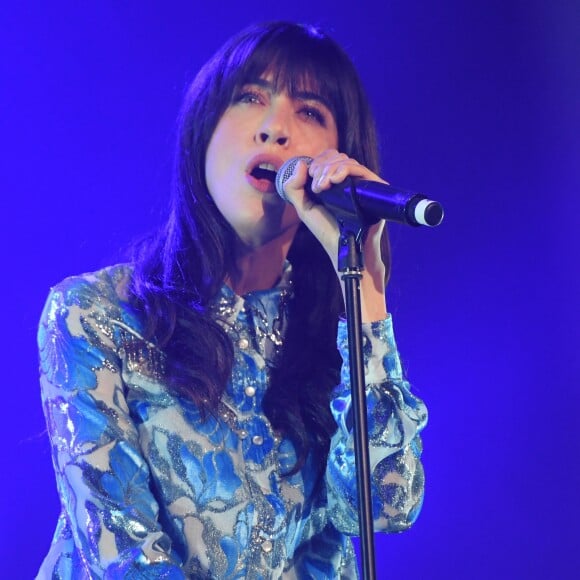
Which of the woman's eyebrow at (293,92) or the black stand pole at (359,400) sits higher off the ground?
the woman's eyebrow at (293,92)

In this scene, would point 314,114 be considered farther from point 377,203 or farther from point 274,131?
point 377,203

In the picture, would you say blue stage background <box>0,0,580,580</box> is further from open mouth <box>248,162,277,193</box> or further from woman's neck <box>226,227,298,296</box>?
open mouth <box>248,162,277,193</box>

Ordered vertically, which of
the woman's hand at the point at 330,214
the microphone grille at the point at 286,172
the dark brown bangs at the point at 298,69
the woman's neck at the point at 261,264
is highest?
the dark brown bangs at the point at 298,69

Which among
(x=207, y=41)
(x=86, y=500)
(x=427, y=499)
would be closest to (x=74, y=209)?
(x=207, y=41)

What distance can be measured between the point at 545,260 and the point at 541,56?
0.45 meters

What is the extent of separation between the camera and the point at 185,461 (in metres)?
1.45

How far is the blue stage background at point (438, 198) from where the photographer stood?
1894mm

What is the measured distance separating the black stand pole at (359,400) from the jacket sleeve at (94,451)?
0.38 metres

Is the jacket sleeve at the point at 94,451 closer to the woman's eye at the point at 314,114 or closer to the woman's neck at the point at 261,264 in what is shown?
the woman's neck at the point at 261,264

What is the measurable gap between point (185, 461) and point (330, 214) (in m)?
0.41

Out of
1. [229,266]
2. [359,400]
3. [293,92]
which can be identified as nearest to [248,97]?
[293,92]

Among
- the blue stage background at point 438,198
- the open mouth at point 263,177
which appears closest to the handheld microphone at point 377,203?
the open mouth at point 263,177

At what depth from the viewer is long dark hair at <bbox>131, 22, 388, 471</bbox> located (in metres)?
1.53

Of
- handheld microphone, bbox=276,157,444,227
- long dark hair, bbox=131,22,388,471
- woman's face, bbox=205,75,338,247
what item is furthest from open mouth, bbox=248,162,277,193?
handheld microphone, bbox=276,157,444,227
